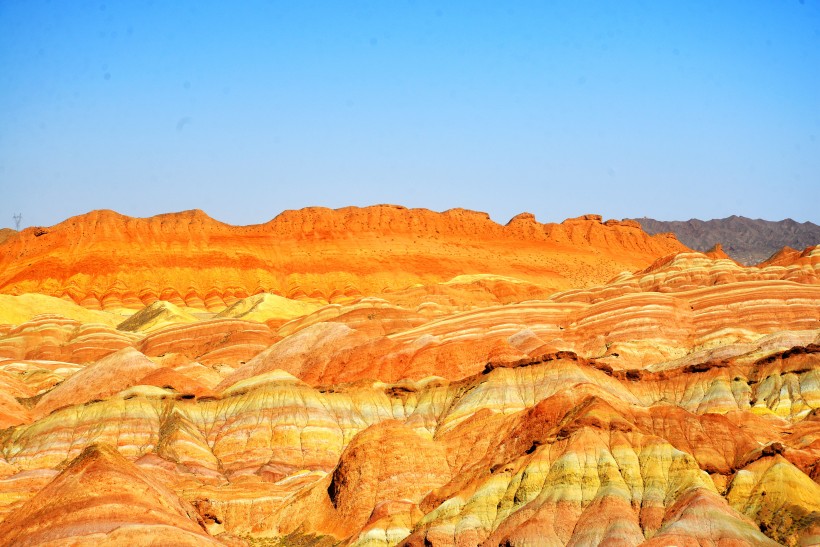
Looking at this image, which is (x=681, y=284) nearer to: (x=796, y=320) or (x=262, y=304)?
(x=796, y=320)

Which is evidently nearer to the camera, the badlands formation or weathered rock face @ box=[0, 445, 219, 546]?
weathered rock face @ box=[0, 445, 219, 546]

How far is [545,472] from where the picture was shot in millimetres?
61469

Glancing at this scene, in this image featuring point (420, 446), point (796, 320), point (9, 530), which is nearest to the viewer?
point (9, 530)

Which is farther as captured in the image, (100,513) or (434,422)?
(434,422)

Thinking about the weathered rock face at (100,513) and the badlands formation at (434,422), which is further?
the badlands formation at (434,422)

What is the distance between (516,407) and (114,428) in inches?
1185

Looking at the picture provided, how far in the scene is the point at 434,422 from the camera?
89.2 metres

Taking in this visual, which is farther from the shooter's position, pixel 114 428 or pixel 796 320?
pixel 796 320

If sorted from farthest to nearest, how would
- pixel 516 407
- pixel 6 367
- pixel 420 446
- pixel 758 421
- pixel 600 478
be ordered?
pixel 6 367 < pixel 516 407 < pixel 758 421 < pixel 420 446 < pixel 600 478

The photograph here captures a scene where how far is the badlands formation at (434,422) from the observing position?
5688cm

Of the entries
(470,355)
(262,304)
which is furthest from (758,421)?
(262,304)

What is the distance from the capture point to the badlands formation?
5688 centimetres

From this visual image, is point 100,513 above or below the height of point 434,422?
above

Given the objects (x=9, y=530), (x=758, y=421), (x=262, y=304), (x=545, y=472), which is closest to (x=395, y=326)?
(x=262, y=304)
